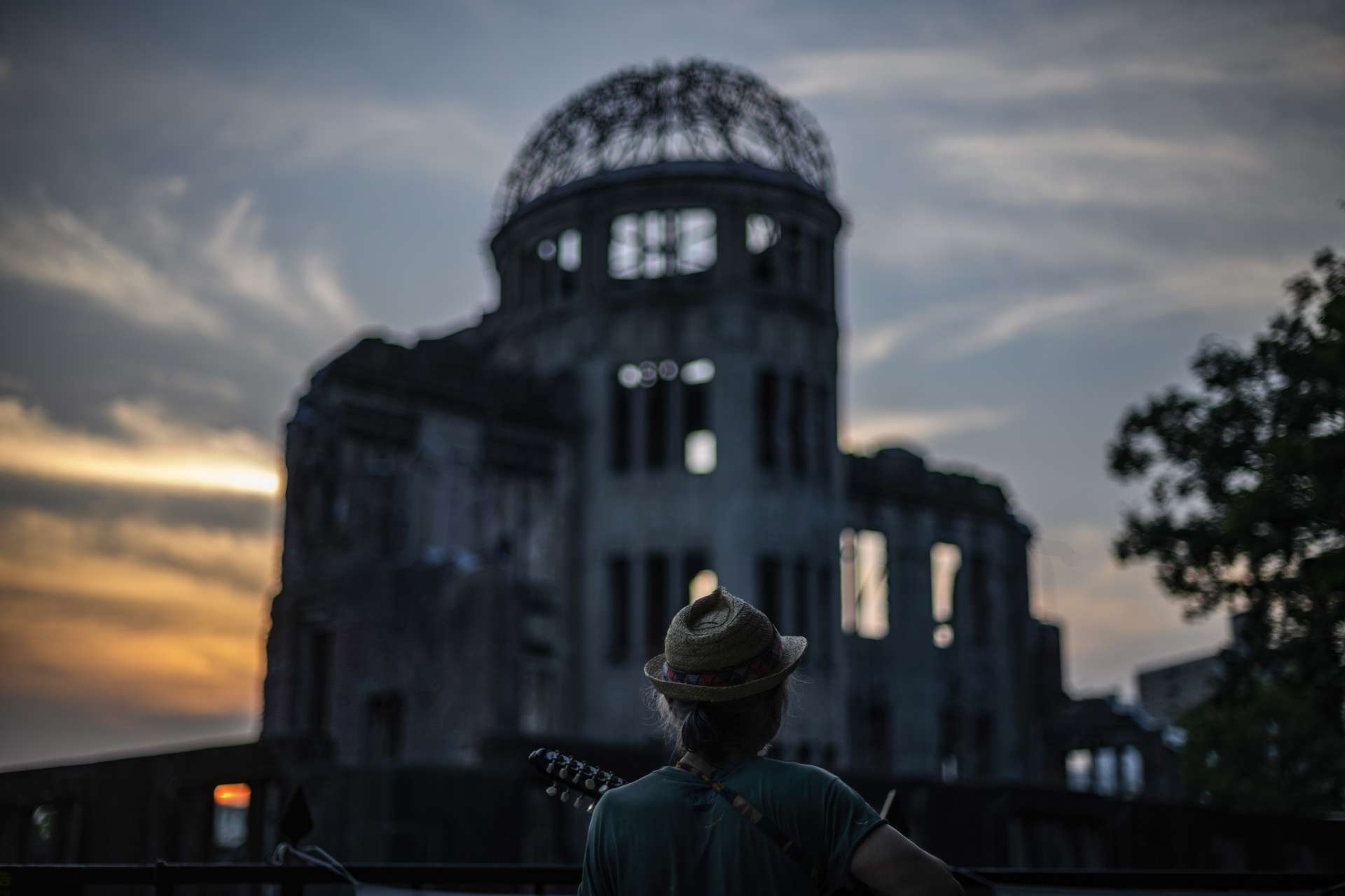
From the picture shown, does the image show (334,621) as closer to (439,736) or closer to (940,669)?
(439,736)

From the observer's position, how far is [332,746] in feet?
68.8

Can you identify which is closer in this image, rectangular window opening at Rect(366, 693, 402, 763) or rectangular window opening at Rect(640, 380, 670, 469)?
rectangular window opening at Rect(366, 693, 402, 763)

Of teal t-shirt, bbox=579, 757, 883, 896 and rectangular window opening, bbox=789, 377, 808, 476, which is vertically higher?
rectangular window opening, bbox=789, 377, 808, 476

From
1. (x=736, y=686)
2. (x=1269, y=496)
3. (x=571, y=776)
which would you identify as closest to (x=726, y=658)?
(x=736, y=686)

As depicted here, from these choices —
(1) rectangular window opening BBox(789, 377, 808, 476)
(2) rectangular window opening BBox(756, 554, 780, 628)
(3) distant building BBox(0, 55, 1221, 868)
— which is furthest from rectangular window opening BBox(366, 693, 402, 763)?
(1) rectangular window opening BBox(789, 377, 808, 476)

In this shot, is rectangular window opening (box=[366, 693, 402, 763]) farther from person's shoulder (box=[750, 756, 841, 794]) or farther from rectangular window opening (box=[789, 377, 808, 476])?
person's shoulder (box=[750, 756, 841, 794])

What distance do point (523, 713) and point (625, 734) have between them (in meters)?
→ 2.37

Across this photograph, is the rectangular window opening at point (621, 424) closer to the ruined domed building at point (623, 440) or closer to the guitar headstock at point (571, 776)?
the ruined domed building at point (623, 440)

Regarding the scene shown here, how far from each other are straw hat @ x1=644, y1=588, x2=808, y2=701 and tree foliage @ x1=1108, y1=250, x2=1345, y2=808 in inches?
619

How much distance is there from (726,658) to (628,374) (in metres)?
31.7

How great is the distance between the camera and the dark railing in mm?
5242

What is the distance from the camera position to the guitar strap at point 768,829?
335cm

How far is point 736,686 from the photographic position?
3525mm

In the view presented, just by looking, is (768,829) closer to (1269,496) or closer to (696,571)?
(1269,496)
